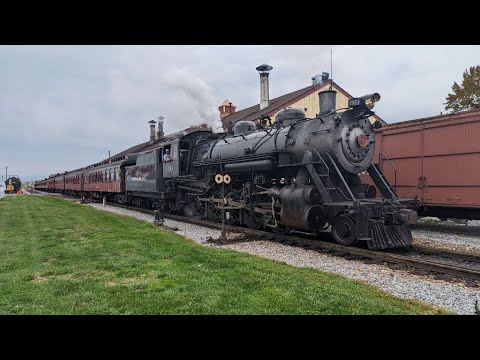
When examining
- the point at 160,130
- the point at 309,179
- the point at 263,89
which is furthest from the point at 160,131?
the point at 309,179

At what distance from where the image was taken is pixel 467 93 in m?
34.3

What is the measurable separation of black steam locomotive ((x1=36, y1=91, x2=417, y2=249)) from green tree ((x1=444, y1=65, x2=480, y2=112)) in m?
26.7

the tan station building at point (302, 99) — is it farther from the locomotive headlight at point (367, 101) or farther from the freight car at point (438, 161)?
the locomotive headlight at point (367, 101)

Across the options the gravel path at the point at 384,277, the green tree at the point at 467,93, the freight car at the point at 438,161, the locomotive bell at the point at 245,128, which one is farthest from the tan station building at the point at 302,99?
the gravel path at the point at 384,277

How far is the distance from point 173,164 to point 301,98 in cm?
1501

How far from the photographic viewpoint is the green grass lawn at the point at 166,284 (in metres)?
5.26

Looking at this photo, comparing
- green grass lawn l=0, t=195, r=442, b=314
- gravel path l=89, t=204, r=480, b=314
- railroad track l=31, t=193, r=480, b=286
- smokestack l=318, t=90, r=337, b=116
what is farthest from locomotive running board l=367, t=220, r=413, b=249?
smokestack l=318, t=90, r=337, b=116

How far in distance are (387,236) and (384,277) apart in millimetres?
2376

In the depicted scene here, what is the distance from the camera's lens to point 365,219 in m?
9.56

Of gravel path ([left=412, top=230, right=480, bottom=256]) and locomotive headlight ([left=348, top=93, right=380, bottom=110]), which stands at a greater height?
locomotive headlight ([left=348, top=93, right=380, bottom=110])

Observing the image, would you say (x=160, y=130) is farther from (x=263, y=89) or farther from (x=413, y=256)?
(x=413, y=256)

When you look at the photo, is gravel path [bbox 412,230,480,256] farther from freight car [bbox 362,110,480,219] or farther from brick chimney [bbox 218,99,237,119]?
brick chimney [bbox 218,99,237,119]

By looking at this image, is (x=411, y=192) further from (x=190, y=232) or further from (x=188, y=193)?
(x=188, y=193)

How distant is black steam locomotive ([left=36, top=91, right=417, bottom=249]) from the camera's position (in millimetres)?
9898
